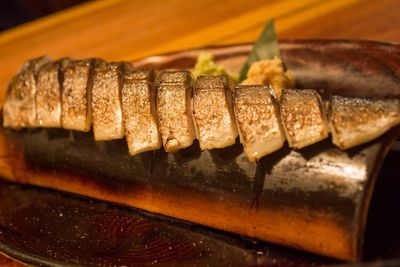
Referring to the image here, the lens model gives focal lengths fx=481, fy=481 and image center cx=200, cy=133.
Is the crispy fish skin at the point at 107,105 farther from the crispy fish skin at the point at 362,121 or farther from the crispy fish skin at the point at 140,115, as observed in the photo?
the crispy fish skin at the point at 362,121

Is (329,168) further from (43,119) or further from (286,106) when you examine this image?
(43,119)

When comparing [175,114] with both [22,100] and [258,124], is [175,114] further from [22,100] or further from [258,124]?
[22,100]

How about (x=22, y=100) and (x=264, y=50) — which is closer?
(x=22, y=100)

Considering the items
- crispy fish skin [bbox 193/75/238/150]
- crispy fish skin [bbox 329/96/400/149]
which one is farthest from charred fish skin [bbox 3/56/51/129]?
crispy fish skin [bbox 329/96/400/149]

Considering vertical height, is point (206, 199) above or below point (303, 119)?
below

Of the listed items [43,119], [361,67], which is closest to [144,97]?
[43,119]

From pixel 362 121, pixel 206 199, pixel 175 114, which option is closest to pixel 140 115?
pixel 175 114

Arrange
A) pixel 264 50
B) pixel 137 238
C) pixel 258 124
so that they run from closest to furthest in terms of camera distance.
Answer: pixel 258 124 < pixel 137 238 < pixel 264 50

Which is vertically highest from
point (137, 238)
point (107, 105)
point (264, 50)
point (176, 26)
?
point (176, 26)
